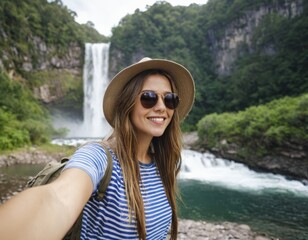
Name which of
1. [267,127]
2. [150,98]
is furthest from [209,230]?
[267,127]

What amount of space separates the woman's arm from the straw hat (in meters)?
0.66

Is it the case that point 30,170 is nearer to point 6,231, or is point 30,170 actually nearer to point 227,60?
point 6,231

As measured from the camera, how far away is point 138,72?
1350 mm

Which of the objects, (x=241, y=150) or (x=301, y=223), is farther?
(x=241, y=150)

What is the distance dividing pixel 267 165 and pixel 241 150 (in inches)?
82.8

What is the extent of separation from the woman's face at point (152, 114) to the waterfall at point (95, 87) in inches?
1201

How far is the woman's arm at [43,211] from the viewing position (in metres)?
0.58

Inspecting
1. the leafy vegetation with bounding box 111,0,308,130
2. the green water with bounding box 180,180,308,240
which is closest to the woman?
the green water with bounding box 180,180,308,240

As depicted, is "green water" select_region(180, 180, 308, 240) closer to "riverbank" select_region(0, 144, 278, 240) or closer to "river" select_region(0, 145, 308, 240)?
"river" select_region(0, 145, 308, 240)

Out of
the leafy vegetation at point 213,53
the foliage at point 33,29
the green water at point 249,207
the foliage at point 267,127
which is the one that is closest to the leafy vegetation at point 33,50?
the foliage at point 33,29

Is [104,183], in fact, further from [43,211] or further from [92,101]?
[92,101]

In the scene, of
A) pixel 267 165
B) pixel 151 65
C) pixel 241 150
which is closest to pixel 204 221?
pixel 151 65

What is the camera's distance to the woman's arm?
1.91 feet

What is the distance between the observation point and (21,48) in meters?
30.0
